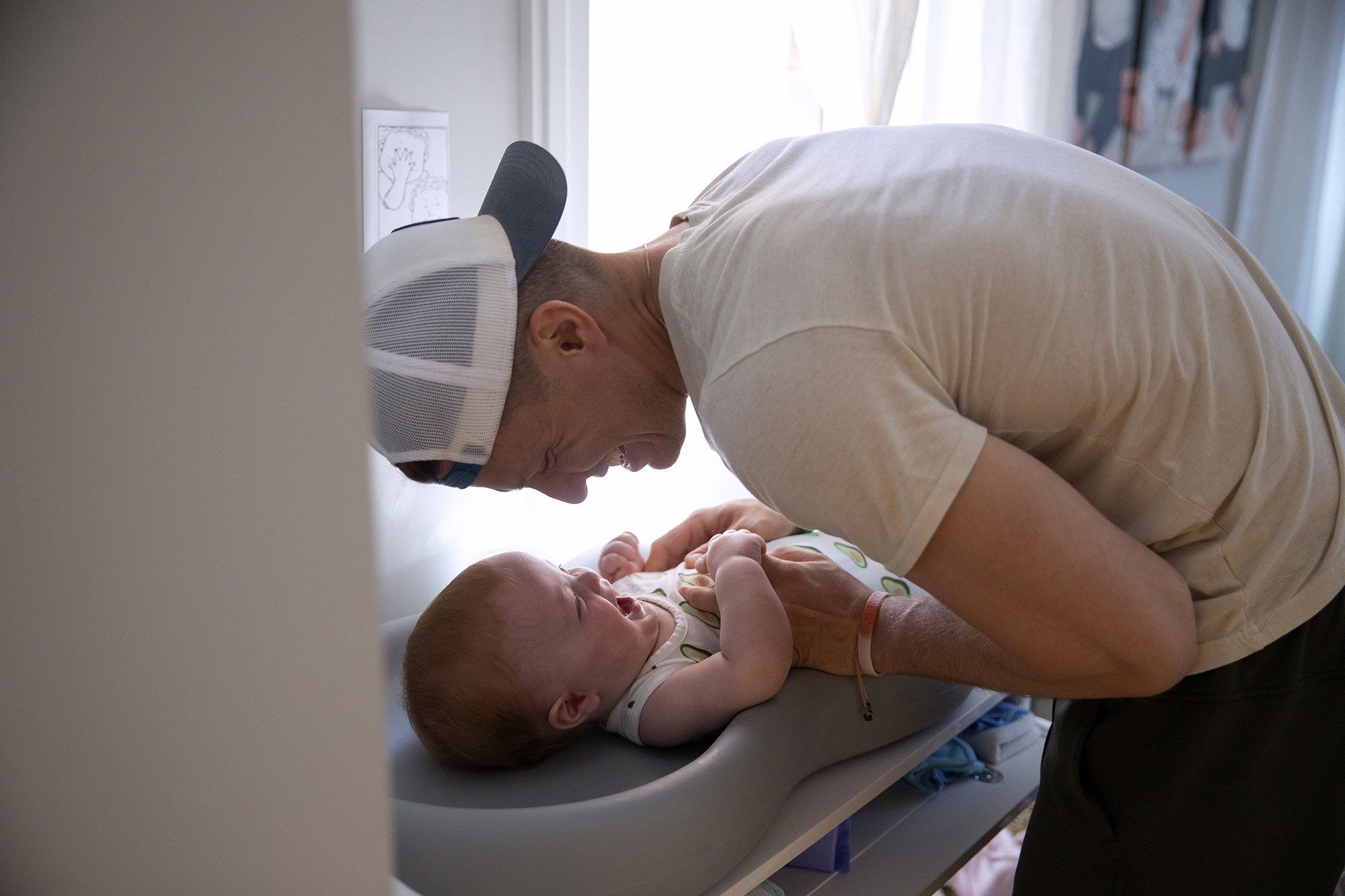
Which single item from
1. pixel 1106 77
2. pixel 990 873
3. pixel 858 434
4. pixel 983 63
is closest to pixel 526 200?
pixel 858 434

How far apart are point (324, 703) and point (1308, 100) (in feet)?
10.5

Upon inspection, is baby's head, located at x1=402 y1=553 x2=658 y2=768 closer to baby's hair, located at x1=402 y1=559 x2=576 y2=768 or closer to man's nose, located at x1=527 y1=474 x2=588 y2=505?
baby's hair, located at x1=402 y1=559 x2=576 y2=768

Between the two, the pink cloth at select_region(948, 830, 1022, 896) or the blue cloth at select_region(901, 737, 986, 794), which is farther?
the pink cloth at select_region(948, 830, 1022, 896)

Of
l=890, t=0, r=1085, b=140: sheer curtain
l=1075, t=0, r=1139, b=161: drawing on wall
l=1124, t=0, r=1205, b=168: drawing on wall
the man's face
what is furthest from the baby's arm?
l=1124, t=0, r=1205, b=168: drawing on wall

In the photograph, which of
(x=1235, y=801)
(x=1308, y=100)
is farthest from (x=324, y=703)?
(x=1308, y=100)

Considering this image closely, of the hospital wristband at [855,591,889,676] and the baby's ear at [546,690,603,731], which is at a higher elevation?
the hospital wristband at [855,591,889,676]

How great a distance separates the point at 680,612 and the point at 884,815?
0.52 meters

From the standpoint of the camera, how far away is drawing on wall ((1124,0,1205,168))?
2.73 metres

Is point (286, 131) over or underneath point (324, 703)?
over

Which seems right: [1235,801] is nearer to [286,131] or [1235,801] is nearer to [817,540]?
[817,540]

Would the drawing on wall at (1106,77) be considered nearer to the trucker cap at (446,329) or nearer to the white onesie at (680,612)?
the white onesie at (680,612)

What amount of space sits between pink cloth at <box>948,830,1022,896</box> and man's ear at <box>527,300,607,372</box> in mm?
1465

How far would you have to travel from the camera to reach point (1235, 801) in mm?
1131

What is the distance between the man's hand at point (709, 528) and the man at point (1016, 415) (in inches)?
22.2
